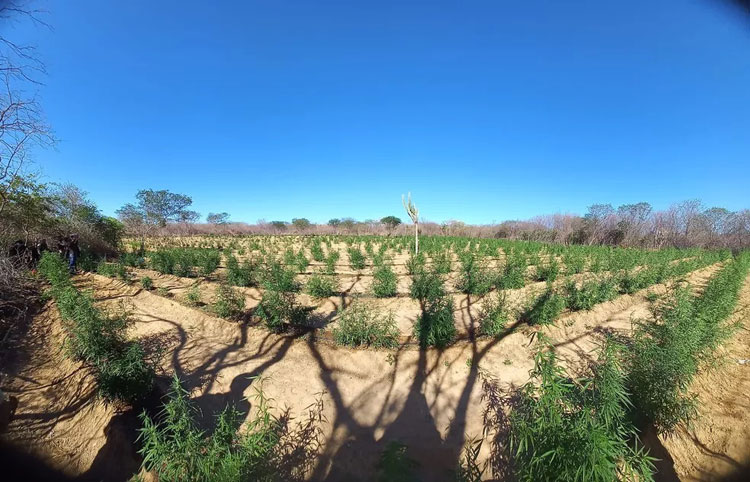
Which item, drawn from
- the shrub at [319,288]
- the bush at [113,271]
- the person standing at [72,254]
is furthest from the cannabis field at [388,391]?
the person standing at [72,254]

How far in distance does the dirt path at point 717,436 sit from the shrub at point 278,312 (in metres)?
6.37

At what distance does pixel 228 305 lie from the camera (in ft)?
21.5

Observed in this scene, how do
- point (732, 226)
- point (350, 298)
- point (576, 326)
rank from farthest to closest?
point (732, 226) < point (350, 298) < point (576, 326)

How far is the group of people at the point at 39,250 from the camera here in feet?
28.6

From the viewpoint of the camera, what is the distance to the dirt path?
320 centimetres

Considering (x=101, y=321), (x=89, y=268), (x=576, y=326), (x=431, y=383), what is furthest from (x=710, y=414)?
→ (x=89, y=268)

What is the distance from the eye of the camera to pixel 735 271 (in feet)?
30.4

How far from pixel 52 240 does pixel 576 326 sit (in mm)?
19308

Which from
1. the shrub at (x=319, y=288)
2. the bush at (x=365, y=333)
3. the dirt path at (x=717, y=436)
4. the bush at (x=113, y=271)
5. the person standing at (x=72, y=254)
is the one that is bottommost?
the dirt path at (x=717, y=436)

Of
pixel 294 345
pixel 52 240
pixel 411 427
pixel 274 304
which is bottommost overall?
pixel 411 427

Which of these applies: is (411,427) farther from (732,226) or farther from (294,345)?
(732,226)

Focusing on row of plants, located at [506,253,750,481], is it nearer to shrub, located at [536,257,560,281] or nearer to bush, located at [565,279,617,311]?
bush, located at [565,279,617,311]

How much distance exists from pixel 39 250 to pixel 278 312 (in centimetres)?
1157

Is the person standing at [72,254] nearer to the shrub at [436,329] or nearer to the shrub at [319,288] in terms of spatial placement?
the shrub at [319,288]
